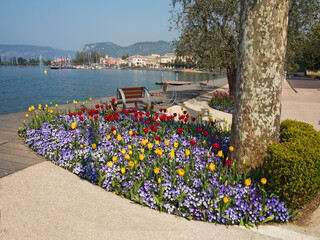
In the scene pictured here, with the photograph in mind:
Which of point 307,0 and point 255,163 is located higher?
point 307,0

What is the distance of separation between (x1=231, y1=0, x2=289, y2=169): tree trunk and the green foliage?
0.35m

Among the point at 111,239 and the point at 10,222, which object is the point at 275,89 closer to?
the point at 111,239

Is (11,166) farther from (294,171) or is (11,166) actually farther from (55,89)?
(55,89)

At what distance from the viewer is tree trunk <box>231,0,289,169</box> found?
3621 millimetres

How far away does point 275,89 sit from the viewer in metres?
3.79

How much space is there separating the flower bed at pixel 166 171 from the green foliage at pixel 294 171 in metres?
0.21

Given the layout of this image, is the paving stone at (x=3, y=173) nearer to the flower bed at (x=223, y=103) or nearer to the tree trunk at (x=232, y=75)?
the flower bed at (x=223, y=103)

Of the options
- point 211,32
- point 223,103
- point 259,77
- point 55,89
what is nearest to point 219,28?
point 211,32

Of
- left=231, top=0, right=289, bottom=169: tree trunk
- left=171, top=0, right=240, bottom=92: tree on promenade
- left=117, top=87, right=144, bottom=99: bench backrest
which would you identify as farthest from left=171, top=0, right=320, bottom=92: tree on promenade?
left=231, top=0, right=289, bottom=169: tree trunk

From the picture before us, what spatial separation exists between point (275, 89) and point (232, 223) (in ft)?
6.91

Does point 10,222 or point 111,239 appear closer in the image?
point 111,239

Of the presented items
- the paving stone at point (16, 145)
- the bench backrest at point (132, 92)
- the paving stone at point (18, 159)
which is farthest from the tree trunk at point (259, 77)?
the bench backrest at point (132, 92)

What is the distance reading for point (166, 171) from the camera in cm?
407

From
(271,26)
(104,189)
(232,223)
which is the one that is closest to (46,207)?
(104,189)
